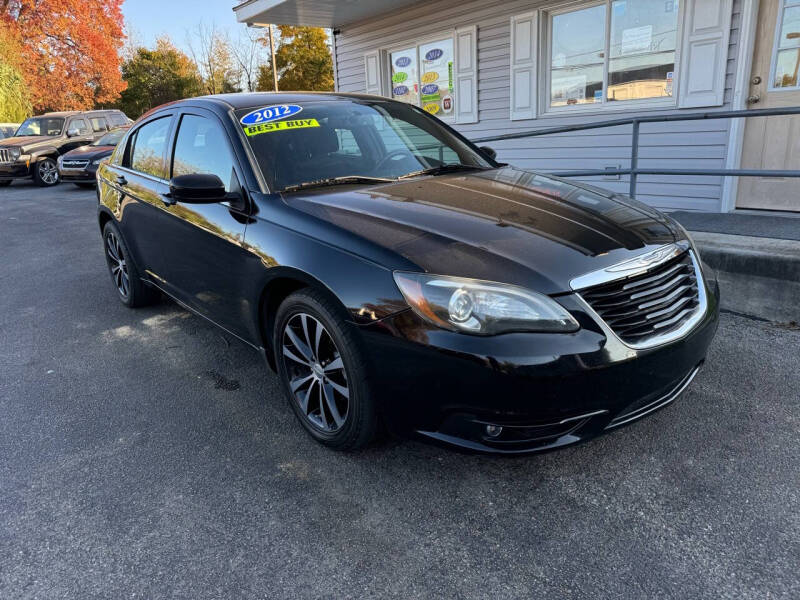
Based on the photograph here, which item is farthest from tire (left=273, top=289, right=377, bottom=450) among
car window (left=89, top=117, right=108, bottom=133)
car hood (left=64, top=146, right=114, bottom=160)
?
car window (left=89, top=117, right=108, bottom=133)

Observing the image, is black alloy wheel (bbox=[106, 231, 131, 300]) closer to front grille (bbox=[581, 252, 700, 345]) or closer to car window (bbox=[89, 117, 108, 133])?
front grille (bbox=[581, 252, 700, 345])

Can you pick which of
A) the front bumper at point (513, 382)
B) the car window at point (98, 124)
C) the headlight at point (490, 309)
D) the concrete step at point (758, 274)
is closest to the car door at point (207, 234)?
the front bumper at point (513, 382)

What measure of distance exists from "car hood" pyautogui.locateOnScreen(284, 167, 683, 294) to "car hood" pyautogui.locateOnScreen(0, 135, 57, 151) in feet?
51.7

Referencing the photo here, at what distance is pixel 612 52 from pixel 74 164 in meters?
12.3

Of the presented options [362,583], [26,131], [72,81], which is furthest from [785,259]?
[72,81]

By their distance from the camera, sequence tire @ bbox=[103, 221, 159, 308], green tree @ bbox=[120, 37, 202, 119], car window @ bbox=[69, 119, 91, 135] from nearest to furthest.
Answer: tire @ bbox=[103, 221, 159, 308] → car window @ bbox=[69, 119, 91, 135] → green tree @ bbox=[120, 37, 202, 119]

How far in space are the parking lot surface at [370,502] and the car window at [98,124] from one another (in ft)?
48.5

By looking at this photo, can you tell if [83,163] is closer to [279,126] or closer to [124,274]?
[124,274]

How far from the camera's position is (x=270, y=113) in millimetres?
3166

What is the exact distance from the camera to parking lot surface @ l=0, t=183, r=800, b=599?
1.88 metres

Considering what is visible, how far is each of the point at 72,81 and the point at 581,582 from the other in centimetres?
3357

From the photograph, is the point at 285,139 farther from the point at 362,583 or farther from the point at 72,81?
the point at 72,81

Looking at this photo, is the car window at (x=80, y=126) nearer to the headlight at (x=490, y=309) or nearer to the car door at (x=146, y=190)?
the car door at (x=146, y=190)

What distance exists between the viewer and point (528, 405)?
1965 millimetres
